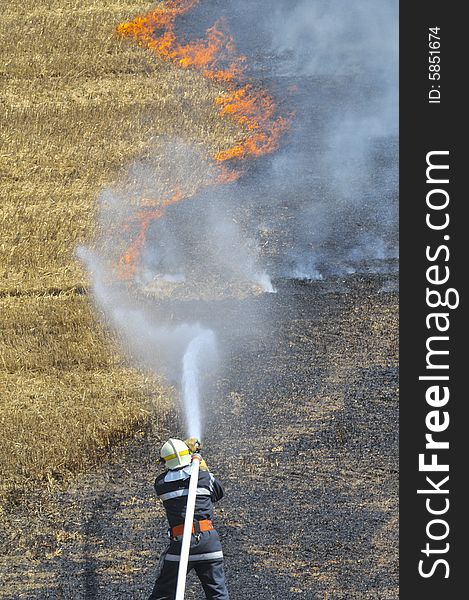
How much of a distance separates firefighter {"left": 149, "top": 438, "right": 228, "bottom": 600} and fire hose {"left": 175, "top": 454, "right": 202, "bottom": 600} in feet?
0.51

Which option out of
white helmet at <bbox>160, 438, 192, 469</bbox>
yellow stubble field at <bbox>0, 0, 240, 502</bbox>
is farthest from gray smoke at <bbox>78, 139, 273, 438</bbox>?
white helmet at <bbox>160, 438, 192, 469</bbox>

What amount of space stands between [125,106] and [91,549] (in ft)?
20.2

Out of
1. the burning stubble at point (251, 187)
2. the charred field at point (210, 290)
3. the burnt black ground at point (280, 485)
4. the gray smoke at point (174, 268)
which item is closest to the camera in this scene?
the burnt black ground at point (280, 485)

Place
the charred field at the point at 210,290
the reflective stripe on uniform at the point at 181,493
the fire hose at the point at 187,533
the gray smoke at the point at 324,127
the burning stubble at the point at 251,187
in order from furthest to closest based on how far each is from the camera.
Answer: the gray smoke at the point at 324,127 < the burning stubble at the point at 251,187 < the charred field at the point at 210,290 < the reflective stripe on uniform at the point at 181,493 < the fire hose at the point at 187,533

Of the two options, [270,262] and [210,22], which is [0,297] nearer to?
[270,262]

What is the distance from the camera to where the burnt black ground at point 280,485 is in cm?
1032

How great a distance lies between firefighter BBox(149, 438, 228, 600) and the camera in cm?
909

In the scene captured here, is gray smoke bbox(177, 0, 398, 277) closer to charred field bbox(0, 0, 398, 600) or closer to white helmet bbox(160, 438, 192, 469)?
charred field bbox(0, 0, 398, 600)

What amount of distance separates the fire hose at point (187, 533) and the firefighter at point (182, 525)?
0.15 meters

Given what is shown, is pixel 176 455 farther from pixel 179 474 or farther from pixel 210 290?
pixel 210 290

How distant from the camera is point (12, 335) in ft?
37.6

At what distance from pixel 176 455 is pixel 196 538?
0.87m

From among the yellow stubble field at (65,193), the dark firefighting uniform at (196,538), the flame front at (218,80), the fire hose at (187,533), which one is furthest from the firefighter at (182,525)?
the flame front at (218,80)

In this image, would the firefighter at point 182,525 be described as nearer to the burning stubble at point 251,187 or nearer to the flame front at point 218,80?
the burning stubble at point 251,187
